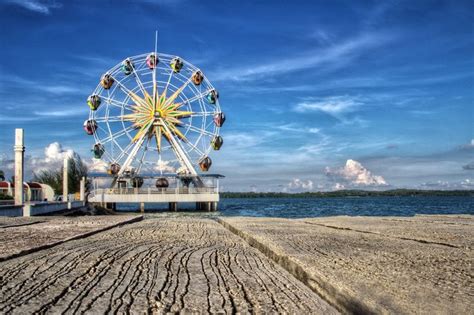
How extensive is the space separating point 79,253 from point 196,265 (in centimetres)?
164

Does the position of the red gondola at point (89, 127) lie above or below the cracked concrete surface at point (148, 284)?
above

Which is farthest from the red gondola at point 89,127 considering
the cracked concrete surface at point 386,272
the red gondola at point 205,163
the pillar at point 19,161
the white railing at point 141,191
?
the cracked concrete surface at point 386,272

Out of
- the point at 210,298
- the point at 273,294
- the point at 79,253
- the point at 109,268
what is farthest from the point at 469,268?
the point at 79,253

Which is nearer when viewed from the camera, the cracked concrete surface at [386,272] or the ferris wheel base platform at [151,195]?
the cracked concrete surface at [386,272]

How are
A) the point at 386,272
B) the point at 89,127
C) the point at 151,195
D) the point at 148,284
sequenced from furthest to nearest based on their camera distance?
1. the point at 89,127
2. the point at 151,195
3. the point at 386,272
4. the point at 148,284

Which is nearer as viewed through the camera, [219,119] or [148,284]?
[148,284]

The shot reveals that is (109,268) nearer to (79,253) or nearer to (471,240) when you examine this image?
(79,253)

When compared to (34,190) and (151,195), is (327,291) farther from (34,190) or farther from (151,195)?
(151,195)

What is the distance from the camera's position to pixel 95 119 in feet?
166

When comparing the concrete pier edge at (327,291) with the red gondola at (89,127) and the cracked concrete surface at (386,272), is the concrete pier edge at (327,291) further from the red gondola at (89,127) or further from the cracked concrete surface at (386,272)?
the red gondola at (89,127)

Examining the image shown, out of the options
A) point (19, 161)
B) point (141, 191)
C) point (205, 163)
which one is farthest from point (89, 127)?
point (19, 161)

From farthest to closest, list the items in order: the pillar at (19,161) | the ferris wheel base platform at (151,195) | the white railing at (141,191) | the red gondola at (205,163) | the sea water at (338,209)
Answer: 1. the red gondola at (205,163)
2. the white railing at (141,191)
3. the ferris wheel base platform at (151,195)
4. the sea water at (338,209)
5. the pillar at (19,161)

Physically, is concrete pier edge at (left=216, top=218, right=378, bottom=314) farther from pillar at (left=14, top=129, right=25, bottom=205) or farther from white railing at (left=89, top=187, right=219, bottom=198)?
white railing at (left=89, top=187, right=219, bottom=198)

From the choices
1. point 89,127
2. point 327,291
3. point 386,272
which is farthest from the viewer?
point 89,127
